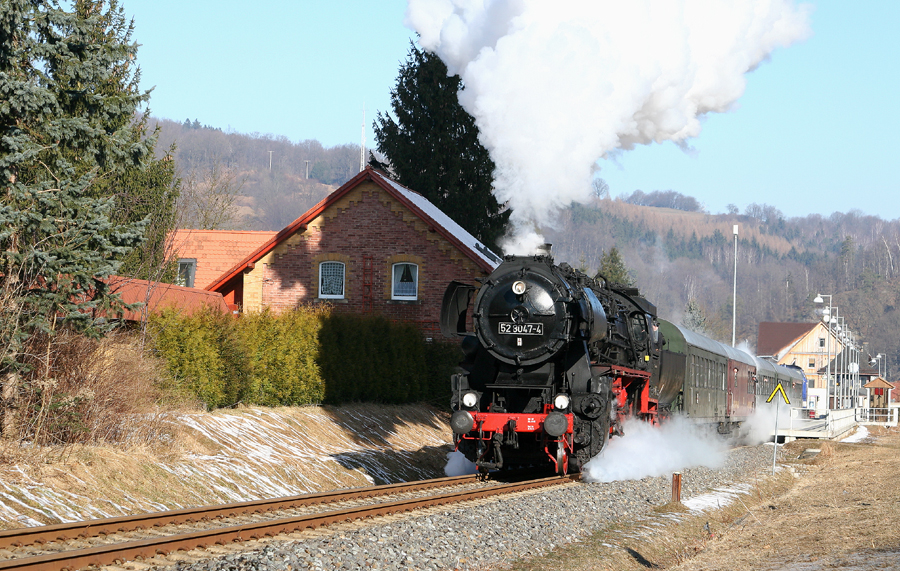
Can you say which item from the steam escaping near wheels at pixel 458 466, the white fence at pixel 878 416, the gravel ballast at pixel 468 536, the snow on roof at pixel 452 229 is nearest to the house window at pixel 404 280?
the snow on roof at pixel 452 229

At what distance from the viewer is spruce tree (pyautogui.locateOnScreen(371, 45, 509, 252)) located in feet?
129

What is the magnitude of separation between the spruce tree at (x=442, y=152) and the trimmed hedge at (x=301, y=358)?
43.6 feet

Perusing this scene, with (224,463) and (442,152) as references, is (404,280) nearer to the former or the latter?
(442,152)

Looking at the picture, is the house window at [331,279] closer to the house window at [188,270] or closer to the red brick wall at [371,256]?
the red brick wall at [371,256]

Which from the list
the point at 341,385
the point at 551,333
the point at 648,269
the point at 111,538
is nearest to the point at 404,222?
the point at 341,385

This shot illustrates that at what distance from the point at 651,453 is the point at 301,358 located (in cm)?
812

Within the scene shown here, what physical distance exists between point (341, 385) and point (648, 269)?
16158cm

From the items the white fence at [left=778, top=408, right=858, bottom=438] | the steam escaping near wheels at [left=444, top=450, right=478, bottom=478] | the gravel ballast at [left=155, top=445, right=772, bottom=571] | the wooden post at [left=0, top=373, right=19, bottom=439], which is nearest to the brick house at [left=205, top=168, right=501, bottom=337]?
the steam escaping near wheels at [left=444, top=450, right=478, bottom=478]

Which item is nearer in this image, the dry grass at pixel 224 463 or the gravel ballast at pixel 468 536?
the gravel ballast at pixel 468 536

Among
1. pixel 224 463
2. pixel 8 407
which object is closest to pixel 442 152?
pixel 224 463

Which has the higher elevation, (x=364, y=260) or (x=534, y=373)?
(x=364, y=260)

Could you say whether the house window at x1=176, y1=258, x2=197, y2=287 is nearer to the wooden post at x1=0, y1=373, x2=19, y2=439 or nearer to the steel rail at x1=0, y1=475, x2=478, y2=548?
the steel rail at x1=0, y1=475, x2=478, y2=548

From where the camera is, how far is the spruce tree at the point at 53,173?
11.1m

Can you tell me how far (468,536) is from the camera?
33.5 ft
